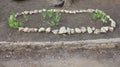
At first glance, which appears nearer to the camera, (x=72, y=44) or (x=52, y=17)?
(x=72, y=44)

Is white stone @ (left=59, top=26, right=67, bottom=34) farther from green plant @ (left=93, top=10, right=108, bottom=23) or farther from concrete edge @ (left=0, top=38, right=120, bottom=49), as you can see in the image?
green plant @ (left=93, top=10, right=108, bottom=23)

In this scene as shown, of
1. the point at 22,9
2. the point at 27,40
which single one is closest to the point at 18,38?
the point at 27,40

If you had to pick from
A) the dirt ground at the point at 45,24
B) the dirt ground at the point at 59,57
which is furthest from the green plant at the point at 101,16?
the dirt ground at the point at 59,57

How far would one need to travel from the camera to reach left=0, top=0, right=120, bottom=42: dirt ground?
188 inches

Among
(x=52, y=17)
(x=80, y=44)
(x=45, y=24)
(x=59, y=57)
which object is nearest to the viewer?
(x=59, y=57)

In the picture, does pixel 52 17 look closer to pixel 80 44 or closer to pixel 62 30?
pixel 62 30

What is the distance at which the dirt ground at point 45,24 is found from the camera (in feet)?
15.7

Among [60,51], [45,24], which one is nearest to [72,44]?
[60,51]

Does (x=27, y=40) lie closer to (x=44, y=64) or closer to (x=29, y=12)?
(x=44, y=64)

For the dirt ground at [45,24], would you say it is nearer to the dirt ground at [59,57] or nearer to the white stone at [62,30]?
the white stone at [62,30]

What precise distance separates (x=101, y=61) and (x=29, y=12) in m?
2.66

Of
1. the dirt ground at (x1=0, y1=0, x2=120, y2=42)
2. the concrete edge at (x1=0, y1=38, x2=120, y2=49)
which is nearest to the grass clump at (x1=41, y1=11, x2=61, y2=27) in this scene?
the dirt ground at (x1=0, y1=0, x2=120, y2=42)

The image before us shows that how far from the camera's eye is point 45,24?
17.4 feet

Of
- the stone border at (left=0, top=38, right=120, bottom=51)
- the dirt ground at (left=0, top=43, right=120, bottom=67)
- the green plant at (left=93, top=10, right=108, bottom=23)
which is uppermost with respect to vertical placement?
the green plant at (left=93, top=10, right=108, bottom=23)
